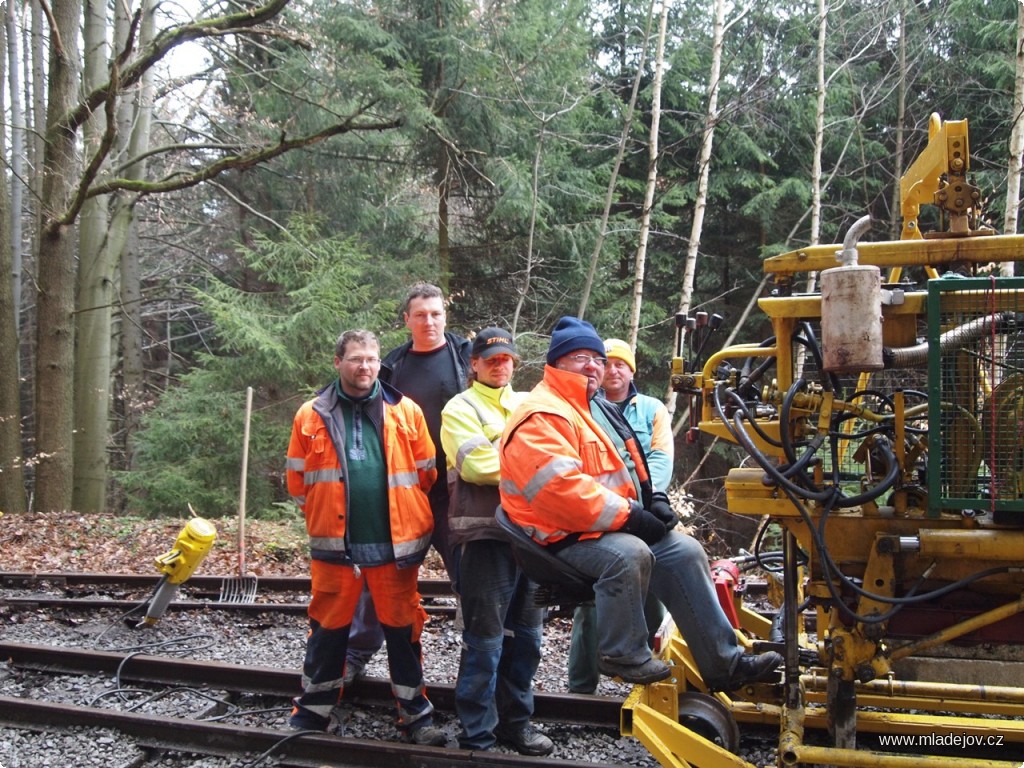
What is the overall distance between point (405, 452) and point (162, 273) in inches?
648

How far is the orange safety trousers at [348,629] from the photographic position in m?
4.38

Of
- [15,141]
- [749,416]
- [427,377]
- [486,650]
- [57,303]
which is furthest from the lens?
[15,141]

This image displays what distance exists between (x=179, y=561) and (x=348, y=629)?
89.5 inches

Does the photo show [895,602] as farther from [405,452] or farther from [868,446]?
[405,452]

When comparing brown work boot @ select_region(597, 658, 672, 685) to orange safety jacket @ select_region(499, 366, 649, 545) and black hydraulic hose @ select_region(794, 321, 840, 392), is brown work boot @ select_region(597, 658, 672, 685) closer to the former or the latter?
orange safety jacket @ select_region(499, 366, 649, 545)

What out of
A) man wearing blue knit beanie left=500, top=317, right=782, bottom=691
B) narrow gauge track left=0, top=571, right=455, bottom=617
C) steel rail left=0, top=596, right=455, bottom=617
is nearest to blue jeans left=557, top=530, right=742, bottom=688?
man wearing blue knit beanie left=500, top=317, right=782, bottom=691

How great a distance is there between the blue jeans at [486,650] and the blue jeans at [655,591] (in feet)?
2.04

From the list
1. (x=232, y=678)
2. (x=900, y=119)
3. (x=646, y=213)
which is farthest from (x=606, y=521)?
(x=900, y=119)

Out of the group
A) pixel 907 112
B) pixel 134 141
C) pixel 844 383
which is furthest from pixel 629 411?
pixel 907 112

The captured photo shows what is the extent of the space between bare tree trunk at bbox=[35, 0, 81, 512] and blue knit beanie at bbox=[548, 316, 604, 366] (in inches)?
427

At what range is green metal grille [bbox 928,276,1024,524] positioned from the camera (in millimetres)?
3068

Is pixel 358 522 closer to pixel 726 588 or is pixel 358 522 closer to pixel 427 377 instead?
pixel 427 377

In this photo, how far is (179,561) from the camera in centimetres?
615

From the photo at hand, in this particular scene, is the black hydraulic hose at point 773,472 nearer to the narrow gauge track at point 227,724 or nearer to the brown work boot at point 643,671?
the brown work boot at point 643,671
